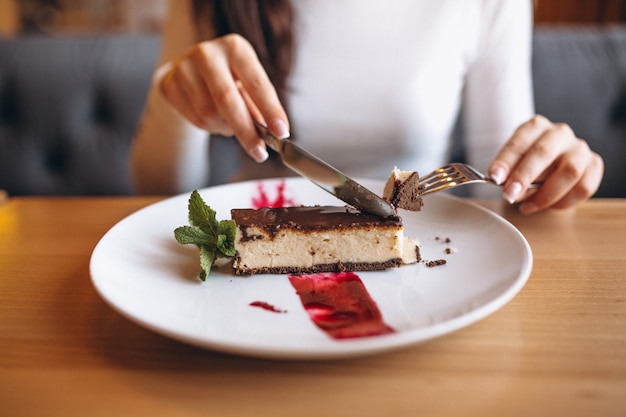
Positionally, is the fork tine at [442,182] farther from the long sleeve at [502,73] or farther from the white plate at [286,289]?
the long sleeve at [502,73]

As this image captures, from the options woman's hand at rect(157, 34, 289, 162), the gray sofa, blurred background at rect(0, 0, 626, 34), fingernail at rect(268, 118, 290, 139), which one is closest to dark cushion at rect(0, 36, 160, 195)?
the gray sofa

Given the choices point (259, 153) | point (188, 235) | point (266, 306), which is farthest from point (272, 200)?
point (266, 306)

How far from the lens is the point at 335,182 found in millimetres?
766

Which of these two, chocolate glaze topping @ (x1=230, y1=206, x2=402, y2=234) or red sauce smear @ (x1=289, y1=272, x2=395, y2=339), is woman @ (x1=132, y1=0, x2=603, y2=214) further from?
red sauce smear @ (x1=289, y1=272, x2=395, y2=339)

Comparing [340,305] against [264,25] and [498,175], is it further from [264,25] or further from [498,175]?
[264,25]

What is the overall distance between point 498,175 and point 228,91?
17.2 inches

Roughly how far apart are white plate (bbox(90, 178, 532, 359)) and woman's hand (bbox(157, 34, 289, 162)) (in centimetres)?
17

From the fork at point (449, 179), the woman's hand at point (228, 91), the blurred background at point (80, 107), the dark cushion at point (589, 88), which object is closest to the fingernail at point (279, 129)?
the woman's hand at point (228, 91)

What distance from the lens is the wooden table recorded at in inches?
18.0

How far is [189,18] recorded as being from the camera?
1295 millimetres

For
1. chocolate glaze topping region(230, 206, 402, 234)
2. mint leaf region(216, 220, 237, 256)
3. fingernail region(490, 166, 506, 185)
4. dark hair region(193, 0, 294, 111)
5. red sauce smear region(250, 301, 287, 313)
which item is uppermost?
dark hair region(193, 0, 294, 111)

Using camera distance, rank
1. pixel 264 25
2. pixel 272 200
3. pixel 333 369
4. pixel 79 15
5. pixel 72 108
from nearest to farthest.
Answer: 1. pixel 333 369
2. pixel 272 200
3. pixel 264 25
4. pixel 72 108
5. pixel 79 15

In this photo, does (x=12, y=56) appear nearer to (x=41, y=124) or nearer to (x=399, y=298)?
(x=41, y=124)

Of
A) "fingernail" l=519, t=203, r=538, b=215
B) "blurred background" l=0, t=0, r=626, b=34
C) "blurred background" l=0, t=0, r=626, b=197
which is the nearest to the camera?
"fingernail" l=519, t=203, r=538, b=215
